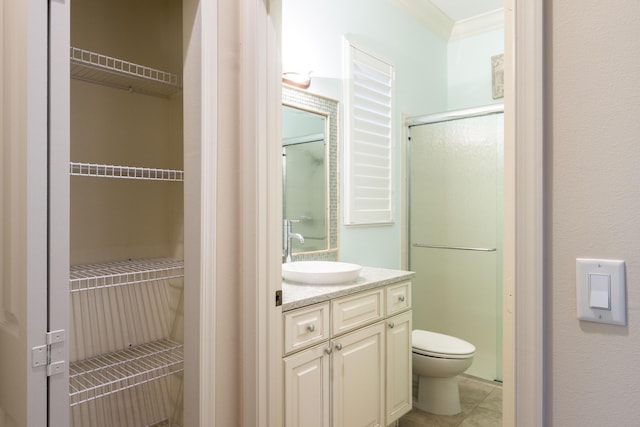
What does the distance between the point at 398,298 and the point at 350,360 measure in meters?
0.49

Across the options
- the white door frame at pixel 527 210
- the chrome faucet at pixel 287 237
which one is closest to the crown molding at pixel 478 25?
the chrome faucet at pixel 287 237

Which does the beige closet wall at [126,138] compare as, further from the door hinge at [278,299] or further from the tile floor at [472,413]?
the tile floor at [472,413]

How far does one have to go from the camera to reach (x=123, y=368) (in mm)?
1415

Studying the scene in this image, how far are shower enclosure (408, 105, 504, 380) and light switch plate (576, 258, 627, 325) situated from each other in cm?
237

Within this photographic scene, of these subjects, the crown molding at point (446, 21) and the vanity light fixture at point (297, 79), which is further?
the crown molding at point (446, 21)

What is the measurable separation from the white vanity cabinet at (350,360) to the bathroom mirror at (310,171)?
1.81ft

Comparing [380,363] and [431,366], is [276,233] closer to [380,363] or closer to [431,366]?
[380,363]

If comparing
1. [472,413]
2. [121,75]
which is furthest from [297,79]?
[472,413]

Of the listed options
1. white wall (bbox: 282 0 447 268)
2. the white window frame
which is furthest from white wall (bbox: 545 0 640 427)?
the white window frame

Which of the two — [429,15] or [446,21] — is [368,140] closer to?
[429,15]

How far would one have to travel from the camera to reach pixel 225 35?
130cm

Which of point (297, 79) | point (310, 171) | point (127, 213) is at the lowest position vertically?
point (127, 213)

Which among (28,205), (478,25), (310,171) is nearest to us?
(28,205)

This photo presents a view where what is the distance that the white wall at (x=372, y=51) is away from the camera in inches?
91.6
